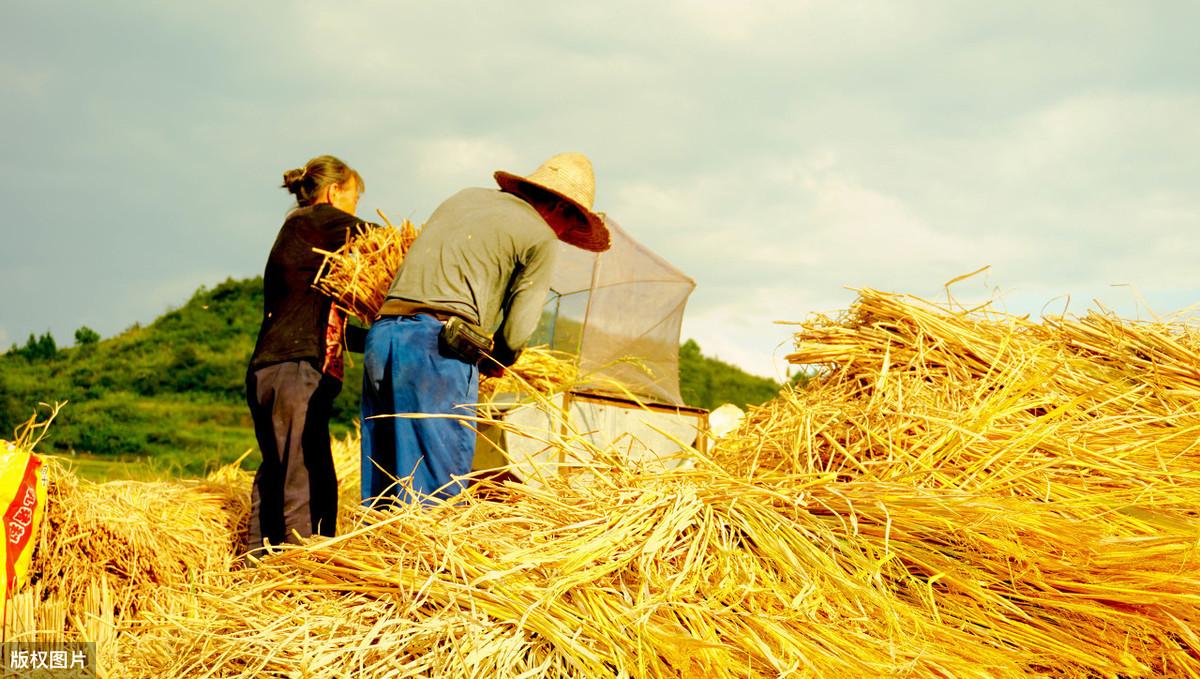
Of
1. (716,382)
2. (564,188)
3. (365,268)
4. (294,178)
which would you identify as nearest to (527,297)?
→ (564,188)

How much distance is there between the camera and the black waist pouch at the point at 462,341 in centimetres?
300

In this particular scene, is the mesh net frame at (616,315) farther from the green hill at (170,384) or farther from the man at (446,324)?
the green hill at (170,384)

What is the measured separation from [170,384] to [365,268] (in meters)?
6.89

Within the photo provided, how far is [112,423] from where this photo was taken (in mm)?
8312

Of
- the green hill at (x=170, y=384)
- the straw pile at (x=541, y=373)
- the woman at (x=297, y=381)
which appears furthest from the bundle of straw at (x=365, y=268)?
the green hill at (x=170, y=384)

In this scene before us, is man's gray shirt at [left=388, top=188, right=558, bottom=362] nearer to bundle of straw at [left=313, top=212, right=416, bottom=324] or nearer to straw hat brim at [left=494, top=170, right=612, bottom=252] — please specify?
straw hat brim at [left=494, top=170, right=612, bottom=252]

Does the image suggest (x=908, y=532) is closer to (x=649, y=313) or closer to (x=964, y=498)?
(x=964, y=498)

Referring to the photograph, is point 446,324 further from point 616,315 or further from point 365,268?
point 616,315

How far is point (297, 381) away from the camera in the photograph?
3693 mm

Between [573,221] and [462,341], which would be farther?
[573,221]

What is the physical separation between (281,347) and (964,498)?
9.30ft

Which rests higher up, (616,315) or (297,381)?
(616,315)

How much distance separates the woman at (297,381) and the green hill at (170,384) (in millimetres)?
3651

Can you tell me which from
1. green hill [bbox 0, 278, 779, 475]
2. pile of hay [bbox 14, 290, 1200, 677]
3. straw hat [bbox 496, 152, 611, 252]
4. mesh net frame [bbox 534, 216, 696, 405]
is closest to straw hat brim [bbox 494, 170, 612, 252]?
straw hat [bbox 496, 152, 611, 252]
